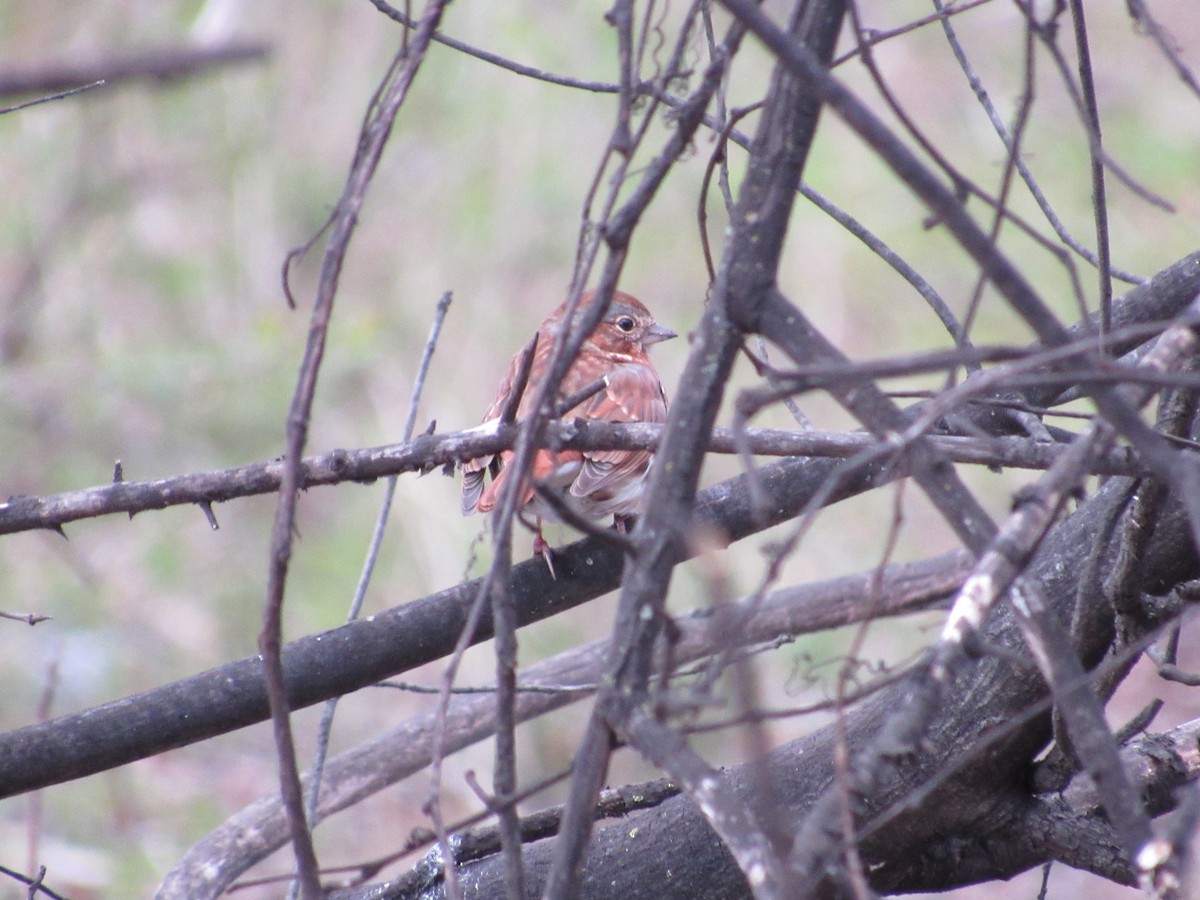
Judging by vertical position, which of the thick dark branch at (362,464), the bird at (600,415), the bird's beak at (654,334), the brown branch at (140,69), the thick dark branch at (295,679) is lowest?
the brown branch at (140,69)

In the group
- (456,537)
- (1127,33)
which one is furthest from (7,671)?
(1127,33)

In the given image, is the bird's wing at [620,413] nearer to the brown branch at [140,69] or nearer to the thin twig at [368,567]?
the thin twig at [368,567]

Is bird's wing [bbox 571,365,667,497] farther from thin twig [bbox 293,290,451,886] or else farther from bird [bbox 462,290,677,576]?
thin twig [bbox 293,290,451,886]

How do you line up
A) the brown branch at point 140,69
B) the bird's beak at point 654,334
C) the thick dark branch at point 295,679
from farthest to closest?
1. the bird's beak at point 654,334
2. the thick dark branch at point 295,679
3. the brown branch at point 140,69

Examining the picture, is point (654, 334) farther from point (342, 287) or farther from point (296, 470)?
point (342, 287)

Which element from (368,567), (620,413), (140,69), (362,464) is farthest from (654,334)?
(140,69)

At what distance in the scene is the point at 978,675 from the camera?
8.52 feet

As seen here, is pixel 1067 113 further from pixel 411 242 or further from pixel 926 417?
pixel 926 417

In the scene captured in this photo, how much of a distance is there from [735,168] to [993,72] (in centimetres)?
225

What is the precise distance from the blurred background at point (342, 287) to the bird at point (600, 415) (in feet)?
6.92

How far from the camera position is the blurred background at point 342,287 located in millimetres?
7555

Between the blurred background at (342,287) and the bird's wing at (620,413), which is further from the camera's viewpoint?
the blurred background at (342,287)

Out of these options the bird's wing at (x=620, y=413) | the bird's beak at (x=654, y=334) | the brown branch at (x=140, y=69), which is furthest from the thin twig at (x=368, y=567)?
the bird's beak at (x=654, y=334)

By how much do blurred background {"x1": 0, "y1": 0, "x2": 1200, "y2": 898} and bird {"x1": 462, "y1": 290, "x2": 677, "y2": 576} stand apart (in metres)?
2.11
